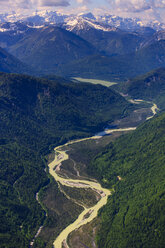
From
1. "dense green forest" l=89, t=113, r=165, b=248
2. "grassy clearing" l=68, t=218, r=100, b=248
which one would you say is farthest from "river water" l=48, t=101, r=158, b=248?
"dense green forest" l=89, t=113, r=165, b=248

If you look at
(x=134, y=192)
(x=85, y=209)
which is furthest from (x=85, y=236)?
(x=134, y=192)

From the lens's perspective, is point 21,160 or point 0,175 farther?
point 21,160

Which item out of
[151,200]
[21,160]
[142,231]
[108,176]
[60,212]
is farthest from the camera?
[21,160]

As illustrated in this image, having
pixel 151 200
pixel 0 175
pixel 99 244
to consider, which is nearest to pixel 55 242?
pixel 99 244

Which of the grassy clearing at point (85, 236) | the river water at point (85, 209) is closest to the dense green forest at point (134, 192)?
the grassy clearing at point (85, 236)

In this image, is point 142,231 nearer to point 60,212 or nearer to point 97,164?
point 60,212

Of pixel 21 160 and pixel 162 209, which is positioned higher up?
pixel 162 209

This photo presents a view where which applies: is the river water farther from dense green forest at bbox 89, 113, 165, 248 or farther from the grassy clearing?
dense green forest at bbox 89, 113, 165, 248

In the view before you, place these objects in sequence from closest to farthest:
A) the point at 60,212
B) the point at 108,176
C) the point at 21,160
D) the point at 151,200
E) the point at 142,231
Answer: the point at 142,231 → the point at 151,200 → the point at 60,212 → the point at 108,176 → the point at 21,160
